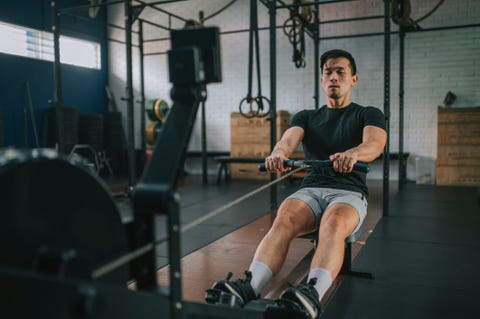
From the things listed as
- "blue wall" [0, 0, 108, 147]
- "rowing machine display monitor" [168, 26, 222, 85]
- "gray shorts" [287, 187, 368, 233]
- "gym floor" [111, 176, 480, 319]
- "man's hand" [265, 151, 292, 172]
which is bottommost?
"gym floor" [111, 176, 480, 319]

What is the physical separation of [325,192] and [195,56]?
4.34 ft

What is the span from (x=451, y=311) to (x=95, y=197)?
1.79m

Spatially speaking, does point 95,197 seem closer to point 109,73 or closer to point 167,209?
point 167,209

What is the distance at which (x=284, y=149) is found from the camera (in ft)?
8.02

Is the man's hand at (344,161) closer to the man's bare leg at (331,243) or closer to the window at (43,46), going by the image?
the man's bare leg at (331,243)

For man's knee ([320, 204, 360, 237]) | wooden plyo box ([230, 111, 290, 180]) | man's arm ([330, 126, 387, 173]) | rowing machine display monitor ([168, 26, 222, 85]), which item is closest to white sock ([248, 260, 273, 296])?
man's knee ([320, 204, 360, 237])

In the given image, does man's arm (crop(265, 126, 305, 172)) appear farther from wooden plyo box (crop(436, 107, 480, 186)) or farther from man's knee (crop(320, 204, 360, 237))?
wooden plyo box (crop(436, 107, 480, 186))

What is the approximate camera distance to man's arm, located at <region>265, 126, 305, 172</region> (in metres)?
2.22

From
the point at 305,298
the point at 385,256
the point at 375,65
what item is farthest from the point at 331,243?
the point at 375,65

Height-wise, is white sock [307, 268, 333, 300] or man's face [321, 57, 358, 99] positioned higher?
man's face [321, 57, 358, 99]

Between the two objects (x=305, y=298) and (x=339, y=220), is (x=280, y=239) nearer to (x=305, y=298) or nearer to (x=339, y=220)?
(x=339, y=220)

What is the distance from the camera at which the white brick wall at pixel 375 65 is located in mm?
6816

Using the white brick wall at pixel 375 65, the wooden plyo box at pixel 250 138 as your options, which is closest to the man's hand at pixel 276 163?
the wooden plyo box at pixel 250 138

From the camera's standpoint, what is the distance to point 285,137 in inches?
99.4
